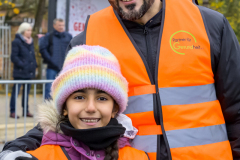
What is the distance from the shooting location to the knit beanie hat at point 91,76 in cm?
199

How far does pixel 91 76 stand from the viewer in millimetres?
1992

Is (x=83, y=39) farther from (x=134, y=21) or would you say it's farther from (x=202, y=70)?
(x=202, y=70)

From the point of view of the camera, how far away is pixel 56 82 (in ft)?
6.97

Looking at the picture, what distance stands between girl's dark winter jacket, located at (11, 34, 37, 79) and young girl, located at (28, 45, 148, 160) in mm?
5396

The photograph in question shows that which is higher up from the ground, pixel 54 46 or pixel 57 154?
pixel 57 154

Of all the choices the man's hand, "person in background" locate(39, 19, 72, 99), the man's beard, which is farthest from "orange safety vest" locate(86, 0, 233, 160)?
"person in background" locate(39, 19, 72, 99)

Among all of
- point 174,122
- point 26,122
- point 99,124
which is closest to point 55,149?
point 99,124

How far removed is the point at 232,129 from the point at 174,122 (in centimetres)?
44

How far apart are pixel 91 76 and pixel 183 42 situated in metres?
0.69

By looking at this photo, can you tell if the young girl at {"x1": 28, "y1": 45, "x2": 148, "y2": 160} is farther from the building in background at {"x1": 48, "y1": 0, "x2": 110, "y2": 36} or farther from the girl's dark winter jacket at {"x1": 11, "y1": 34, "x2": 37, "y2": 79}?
the building in background at {"x1": 48, "y1": 0, "x2": 110, "y2": 36}

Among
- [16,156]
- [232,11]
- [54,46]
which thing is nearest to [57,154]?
[16,156]

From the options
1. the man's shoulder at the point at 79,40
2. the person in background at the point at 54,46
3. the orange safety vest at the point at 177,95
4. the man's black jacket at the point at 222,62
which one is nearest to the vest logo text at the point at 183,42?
the orange safety vest at the point at 177,95

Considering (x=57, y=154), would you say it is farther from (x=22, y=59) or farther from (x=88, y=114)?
(x=22, y=59)

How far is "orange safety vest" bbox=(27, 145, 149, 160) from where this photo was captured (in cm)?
195
